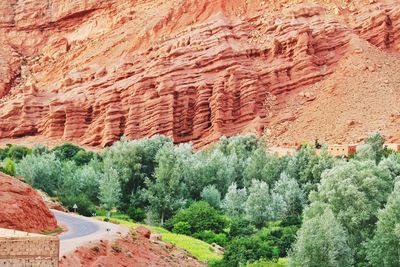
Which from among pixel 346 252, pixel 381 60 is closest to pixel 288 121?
pixel 381 60

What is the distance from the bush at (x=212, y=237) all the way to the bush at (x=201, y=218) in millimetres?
858

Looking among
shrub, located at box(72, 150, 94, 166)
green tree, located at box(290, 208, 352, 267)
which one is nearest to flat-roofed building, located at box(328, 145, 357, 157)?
shrub, located at box(72, 150, 94, 166)

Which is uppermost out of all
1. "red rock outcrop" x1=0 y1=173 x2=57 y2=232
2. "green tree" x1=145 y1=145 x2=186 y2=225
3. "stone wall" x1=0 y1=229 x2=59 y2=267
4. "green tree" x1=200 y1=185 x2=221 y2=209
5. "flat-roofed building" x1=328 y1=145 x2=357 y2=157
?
"stone wall" x1=0 y1=229 x2=59 y2=267

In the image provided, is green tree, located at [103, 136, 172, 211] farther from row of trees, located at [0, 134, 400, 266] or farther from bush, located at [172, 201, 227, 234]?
bush, located at [172, 201, 227, 234]

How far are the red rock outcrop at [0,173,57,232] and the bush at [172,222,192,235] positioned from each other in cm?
1160

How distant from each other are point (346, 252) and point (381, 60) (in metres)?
52.6

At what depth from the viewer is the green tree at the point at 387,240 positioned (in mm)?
33688

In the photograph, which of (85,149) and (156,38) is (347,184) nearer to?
(85,149)

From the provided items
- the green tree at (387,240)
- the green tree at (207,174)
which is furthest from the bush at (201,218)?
the green tree at (387,240)

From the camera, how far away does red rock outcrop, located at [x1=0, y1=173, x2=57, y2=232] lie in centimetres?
2994

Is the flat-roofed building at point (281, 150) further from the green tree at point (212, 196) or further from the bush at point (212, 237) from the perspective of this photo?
the bush at point (212, 237)

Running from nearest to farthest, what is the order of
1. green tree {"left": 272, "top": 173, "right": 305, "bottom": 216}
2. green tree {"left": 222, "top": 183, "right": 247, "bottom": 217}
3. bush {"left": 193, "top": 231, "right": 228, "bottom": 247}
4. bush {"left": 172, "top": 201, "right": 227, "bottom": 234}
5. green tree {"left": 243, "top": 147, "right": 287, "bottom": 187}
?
1. bush {"left": 193, "top": 231, "right": 228, "bottom": 247}
2. bush {"left": 172, "top": 201, "right": 227, "bottom": 234}
3. green tree {"left": 222, "top": 183, "right": 247, "bottom": 217}
4. green tree {"left": 272, "top": 173, "right": 305, "bottom": 216}
5. green tree {"left": 243, "top": 147, "right": 287, "bottom": 187}

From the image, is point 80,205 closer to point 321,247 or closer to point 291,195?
point 291,195

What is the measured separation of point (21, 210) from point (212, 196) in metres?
22.5
